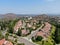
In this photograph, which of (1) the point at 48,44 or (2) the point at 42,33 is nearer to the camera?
(1) the point at 48,44

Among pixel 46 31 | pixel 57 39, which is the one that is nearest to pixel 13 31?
pixel 46 31

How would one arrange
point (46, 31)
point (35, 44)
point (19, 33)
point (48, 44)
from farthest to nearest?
1. point (19, 33)
2. point (46, 31)
3. point (35, 44)
4. point (48, 44)

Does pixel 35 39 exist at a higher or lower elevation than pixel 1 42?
lower

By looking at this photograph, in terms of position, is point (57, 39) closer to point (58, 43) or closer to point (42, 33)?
point (58, 43)

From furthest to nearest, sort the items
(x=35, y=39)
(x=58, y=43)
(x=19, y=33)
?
(x=19, y=33), (x=35, y=39), (x=58, y=43)

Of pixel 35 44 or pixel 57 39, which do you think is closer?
pixel 35 44

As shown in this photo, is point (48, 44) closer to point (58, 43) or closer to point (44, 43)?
point (44, 43)

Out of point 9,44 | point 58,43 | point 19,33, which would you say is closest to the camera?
point 9,44

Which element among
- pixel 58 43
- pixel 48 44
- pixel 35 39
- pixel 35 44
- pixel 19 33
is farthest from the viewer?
pixel 19 33

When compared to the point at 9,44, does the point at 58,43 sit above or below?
below

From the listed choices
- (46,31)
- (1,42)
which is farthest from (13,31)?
(1,42)
